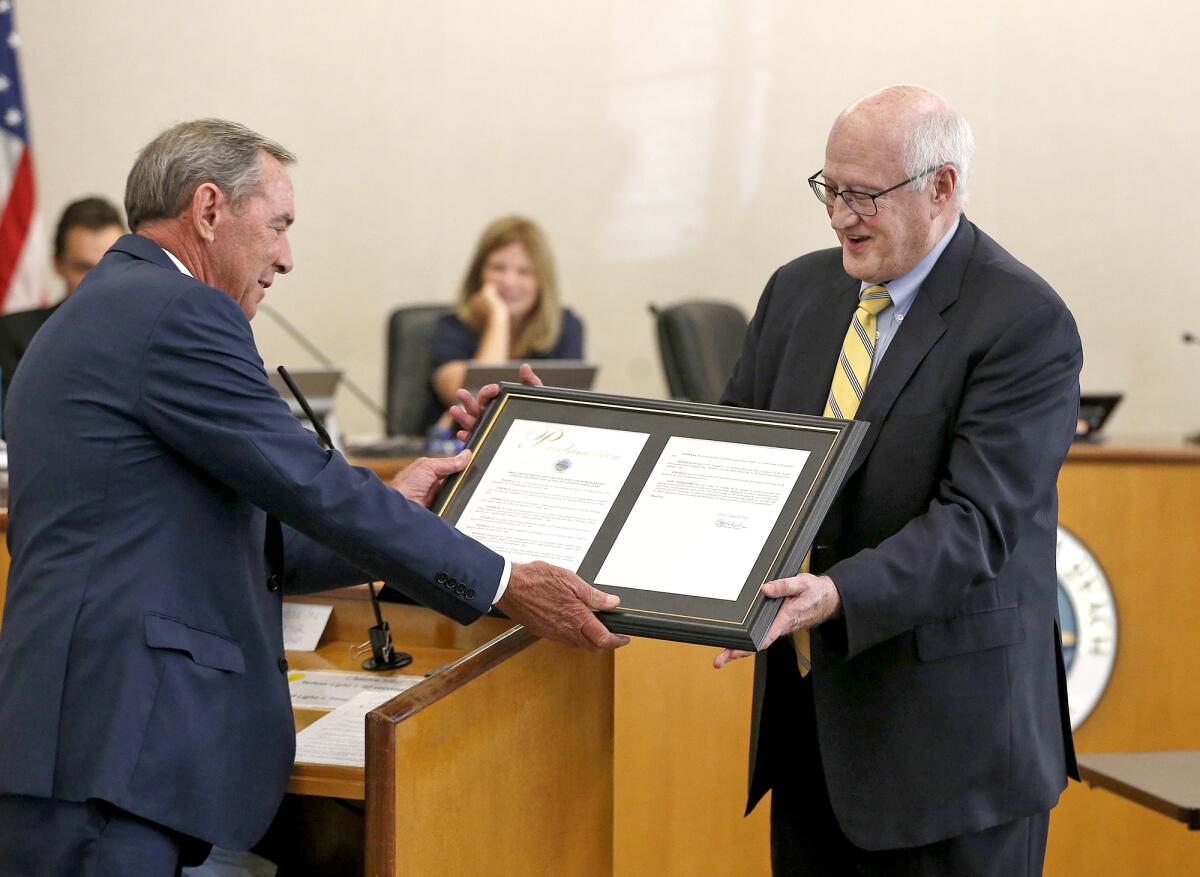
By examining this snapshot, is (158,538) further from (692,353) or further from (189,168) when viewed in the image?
(692,353)

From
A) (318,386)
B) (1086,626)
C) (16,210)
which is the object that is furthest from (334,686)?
(16,210)

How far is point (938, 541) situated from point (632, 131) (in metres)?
4.82

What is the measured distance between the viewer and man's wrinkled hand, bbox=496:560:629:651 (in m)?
1.87

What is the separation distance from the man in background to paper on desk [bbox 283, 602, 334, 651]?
2.27m

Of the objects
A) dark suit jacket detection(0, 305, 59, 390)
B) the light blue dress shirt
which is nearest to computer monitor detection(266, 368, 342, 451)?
dark suit jacket detection(0, 305, 59, 390)

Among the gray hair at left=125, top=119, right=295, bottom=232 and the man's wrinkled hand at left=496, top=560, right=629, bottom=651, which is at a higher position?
the gray hair at left=125, top=119, right=295, bottom=232

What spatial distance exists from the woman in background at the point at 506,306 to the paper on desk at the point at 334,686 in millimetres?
2879

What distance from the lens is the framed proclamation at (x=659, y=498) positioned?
73.2 inches

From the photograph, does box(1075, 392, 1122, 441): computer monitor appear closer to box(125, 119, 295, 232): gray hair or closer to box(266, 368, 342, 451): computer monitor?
box(266, 368, 342, 451): computer monitor

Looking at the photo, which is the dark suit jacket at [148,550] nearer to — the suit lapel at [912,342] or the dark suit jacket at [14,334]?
the suit lapel at [912,342]

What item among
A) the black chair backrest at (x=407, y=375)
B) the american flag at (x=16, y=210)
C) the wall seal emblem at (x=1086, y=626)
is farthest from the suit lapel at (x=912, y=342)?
the american flag at (x=16, y=210)

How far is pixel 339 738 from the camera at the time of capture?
1.89 m

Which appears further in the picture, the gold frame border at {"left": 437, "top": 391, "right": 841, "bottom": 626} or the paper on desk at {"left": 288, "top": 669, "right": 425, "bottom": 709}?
the paper on desk at {"left": 288, "top": 669, "right": 425, "bottom": 709}

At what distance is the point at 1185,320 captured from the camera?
6086 millimetres
